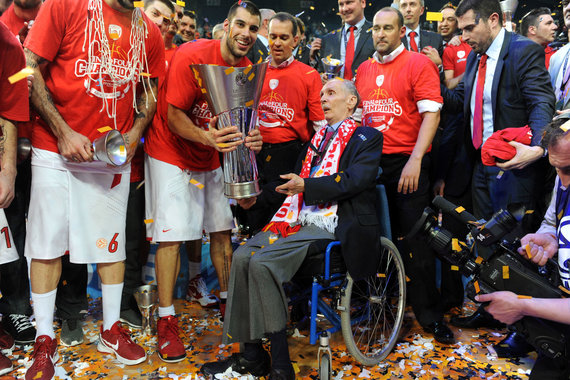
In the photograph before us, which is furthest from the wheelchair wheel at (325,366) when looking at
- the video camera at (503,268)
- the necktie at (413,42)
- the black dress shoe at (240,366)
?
the necktie at (413,42)

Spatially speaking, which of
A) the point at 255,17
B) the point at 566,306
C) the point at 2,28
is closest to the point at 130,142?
the point at 2,28

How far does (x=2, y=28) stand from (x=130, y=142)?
0.74 meters

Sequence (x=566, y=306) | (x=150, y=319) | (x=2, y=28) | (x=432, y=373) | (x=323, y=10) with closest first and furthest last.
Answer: (x=566, y=306), (x=2, y=28), (x=432, y=373), (x=150, y=319), (x=323, y=10)

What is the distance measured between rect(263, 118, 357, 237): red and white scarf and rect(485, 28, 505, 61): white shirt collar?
0.95 metres

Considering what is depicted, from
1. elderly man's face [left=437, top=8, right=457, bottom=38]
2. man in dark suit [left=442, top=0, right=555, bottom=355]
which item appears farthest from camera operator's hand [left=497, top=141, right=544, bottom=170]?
elderly man's face [left=437, top=8, right=457, bottom=38]

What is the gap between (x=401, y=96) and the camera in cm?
289

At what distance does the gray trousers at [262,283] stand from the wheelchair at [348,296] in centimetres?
9

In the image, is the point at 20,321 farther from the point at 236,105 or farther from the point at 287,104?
the point at 287,104

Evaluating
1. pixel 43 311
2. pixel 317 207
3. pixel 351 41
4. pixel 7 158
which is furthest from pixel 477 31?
pixel 43 311

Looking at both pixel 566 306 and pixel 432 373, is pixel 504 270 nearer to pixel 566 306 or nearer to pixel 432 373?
pixel 566 306

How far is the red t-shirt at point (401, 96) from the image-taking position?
9.32 ft

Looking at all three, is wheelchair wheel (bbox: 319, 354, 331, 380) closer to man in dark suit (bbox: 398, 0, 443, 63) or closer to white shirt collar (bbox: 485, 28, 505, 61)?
white shirt collar (bbox: 485, 28, 505, 61)

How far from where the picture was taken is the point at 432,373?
2.40 m

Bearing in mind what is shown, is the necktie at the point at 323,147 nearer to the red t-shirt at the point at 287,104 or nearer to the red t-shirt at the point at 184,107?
the red t-shirt at the point at 287,104
